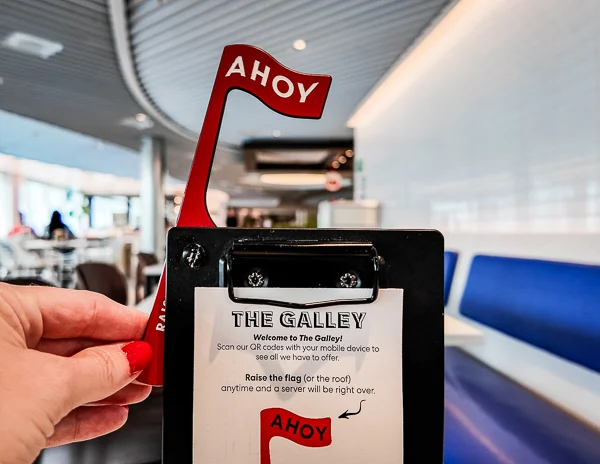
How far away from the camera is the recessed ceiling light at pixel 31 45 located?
374 centimetres

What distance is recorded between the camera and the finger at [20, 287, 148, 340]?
56cm

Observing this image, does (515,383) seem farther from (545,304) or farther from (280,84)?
(280,84)

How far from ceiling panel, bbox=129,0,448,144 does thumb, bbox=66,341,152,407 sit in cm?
248

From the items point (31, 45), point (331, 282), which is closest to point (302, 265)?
point (331, 282)

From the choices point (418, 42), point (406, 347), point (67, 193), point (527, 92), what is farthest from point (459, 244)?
point (67, 193)

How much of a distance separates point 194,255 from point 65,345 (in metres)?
0.25

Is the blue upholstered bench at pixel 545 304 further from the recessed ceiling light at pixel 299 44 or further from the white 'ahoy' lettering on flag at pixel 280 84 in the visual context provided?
the recessed ceiling light at pixel 299 44

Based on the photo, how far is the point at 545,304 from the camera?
1688mm

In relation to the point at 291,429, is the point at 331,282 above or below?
above

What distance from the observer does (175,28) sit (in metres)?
3.62

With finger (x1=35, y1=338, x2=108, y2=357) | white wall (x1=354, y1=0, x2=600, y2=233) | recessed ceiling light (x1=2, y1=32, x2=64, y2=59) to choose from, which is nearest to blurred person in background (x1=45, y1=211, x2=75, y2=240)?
recessed ceiling light (x1=2, y1=32, x2=64, y2=59)

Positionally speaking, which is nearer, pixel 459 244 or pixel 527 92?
pixel 527 92

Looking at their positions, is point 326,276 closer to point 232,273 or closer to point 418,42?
point 232,273

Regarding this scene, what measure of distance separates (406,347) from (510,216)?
2.70 metres
